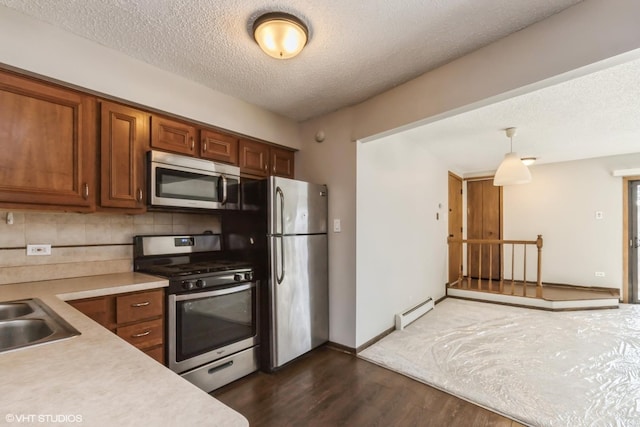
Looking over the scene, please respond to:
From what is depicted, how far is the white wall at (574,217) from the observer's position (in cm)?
484

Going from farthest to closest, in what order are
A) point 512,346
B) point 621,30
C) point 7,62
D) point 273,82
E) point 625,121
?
1. point 625,121
2. point 512,346
3. point 273,82
4. point 7,62
5. point 621,30

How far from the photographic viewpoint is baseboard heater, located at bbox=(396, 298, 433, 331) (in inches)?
136

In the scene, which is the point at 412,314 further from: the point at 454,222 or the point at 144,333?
the point at 144,333

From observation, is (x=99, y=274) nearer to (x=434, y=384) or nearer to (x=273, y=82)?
(x=273, y=82)

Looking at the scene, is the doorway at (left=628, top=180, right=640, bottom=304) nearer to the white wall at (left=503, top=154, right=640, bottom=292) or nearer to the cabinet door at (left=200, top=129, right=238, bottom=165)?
the white wall at (left=503, top=154, right=640, bottom=292)

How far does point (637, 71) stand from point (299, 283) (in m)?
3.14

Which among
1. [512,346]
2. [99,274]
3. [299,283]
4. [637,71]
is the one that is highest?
[637,71]

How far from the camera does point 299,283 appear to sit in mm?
2713

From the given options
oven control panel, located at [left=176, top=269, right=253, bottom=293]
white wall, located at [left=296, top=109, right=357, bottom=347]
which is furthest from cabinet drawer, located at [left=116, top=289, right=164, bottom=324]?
white wall, located at [left=296, top=109, right=357, bottom=347]

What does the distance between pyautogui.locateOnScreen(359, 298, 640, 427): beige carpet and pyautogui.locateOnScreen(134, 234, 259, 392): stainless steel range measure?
1.20m

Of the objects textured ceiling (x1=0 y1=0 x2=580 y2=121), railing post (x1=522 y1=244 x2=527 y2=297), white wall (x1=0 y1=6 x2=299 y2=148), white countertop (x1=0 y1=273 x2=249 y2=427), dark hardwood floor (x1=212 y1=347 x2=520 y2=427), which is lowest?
dark hardwood floor (x1=212 y1=347 x2=520 y2=427)

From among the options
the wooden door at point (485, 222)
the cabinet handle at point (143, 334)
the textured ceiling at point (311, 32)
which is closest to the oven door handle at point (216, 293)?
the cabinet handle at point (143, 334)

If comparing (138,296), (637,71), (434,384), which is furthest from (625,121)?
(138,296)

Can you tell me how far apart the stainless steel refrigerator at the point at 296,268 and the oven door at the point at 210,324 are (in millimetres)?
195
